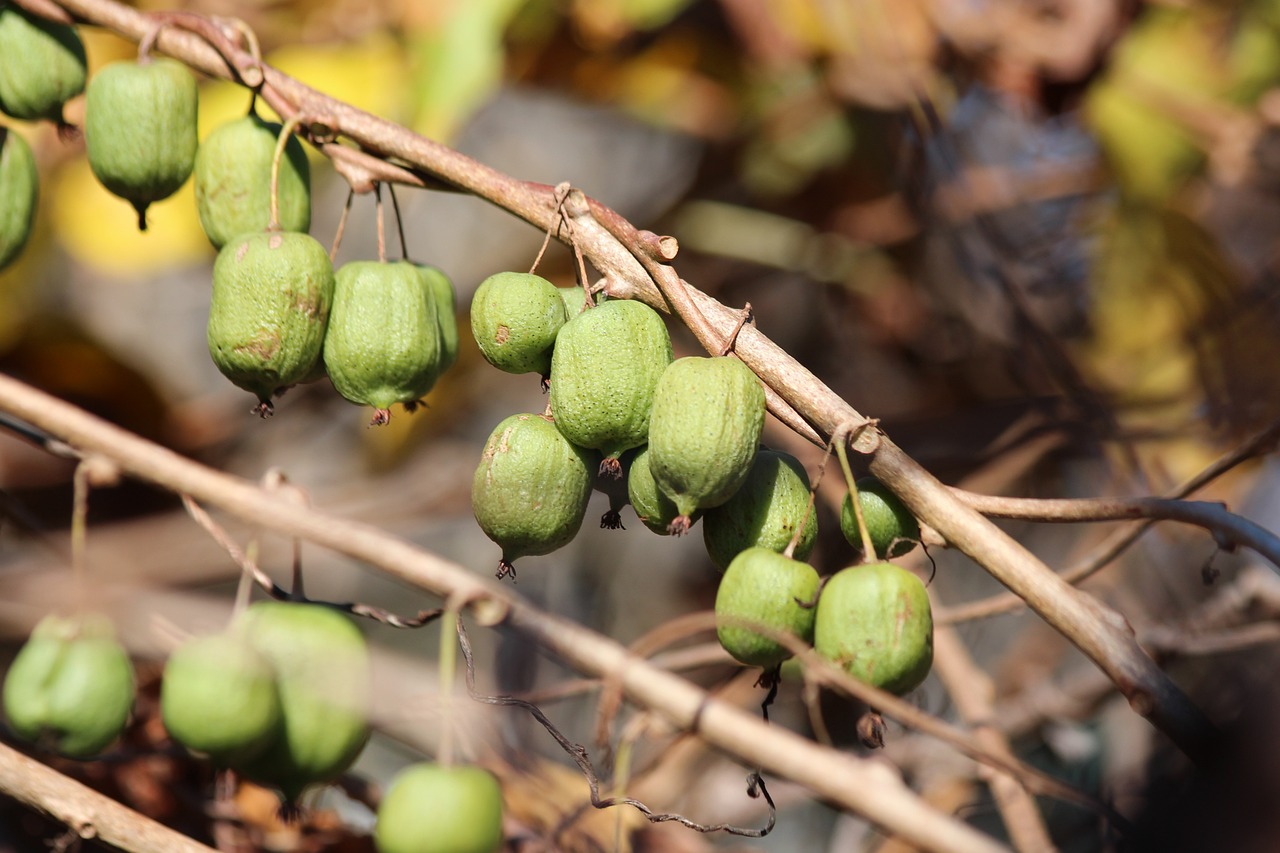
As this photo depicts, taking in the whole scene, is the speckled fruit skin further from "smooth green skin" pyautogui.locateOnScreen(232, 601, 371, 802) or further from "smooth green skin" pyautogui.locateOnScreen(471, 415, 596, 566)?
"smooth green skin" pyautogui.locateOnScreen(232, 601, 371, 802)

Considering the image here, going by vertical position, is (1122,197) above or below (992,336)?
above

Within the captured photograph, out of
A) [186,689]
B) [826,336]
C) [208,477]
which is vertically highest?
[826,336]

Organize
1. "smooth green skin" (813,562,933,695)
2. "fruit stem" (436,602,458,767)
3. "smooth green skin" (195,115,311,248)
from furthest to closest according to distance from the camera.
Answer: "smooth green skin" (195,115,311,248) → "fruit stem" (436,602,458,767) → "smooth green skin" (813,562,933,695)

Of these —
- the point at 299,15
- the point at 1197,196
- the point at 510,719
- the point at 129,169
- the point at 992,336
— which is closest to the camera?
the point at 129,169

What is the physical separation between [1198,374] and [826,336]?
2.64 ft

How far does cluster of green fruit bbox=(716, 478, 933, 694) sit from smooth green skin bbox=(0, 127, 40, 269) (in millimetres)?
805

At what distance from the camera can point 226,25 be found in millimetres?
1065

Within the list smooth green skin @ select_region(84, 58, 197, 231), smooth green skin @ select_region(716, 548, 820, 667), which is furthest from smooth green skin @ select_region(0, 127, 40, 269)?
smooth green skin @ select_region(716, 548, 820, 667)

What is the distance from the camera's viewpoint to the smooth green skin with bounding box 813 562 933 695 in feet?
2.63

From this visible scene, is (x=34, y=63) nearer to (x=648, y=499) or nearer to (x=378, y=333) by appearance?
(x=378, y=333)

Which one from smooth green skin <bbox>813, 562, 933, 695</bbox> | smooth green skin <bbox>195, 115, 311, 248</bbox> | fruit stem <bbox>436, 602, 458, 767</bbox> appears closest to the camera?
smooth green skin <bbox>813, 562, 933, 695</bbox>

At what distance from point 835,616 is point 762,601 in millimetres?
54

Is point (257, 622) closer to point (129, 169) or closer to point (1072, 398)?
point (129, 169)

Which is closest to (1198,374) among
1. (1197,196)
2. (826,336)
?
(1197,196)
